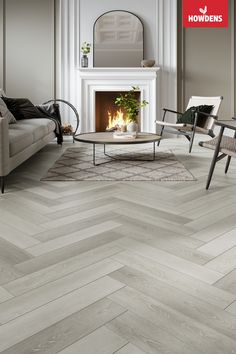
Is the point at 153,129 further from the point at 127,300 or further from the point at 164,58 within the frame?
the point at 127,300

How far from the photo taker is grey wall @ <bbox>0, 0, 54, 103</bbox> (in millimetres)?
6172

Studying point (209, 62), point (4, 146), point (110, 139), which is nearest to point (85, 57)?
point (209, 62)

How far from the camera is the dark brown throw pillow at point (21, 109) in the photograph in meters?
4.64

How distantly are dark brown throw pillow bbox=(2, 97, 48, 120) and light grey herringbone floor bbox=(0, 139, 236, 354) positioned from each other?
6.42ft

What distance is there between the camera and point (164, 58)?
6293 mm

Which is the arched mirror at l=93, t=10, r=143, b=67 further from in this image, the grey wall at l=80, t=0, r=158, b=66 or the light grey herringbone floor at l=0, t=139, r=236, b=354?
the light grey herringbone floor at l=0, t=139, r=236, b=354

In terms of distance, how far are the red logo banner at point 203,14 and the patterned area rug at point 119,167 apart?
8.69ft

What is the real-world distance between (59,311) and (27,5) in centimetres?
590

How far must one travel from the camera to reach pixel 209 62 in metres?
6.39

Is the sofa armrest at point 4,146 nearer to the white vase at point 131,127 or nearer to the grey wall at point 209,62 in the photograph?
the white vase at point 131,127

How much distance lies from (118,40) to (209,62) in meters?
1.52

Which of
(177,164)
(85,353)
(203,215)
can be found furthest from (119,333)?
(177,164)

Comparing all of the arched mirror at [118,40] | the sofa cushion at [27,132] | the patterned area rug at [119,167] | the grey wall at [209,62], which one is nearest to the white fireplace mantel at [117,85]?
the arched mirror at [118,40]

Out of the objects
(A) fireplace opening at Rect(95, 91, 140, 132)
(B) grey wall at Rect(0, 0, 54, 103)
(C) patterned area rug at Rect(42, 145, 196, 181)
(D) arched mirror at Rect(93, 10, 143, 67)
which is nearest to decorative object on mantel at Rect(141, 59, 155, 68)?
(D) arched mirror at Rect(93, 10, 143, 67)
